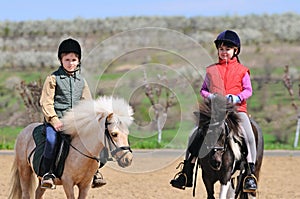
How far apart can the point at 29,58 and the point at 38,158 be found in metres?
38.8

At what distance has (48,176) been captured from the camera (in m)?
7.02

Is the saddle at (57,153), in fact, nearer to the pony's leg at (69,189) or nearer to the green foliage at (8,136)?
the pony's leg at (69,189)

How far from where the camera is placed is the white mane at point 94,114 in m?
6.57

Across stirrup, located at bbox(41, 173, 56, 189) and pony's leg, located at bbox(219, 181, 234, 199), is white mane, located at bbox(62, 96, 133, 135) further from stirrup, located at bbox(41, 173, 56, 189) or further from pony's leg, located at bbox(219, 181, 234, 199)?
pony's leg, located at bbox(219, 181, 234, 199)

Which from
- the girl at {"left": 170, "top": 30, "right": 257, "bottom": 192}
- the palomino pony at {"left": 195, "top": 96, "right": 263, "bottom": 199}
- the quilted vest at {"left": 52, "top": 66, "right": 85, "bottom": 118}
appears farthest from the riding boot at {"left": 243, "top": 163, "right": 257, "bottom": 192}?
the quilted vest at {"left": 52, "top": 66, "right": 85, "bottom": 118}

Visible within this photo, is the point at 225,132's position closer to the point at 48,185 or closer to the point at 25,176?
the point at 48,185

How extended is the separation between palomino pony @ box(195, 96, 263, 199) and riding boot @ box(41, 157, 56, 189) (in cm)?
179

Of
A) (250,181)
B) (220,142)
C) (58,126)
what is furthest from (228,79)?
(58,126)

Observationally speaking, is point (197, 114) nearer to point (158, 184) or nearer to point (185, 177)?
point (185, 177)

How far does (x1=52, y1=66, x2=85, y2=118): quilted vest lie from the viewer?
23.6 feet

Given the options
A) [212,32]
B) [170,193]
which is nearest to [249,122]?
[170,193]

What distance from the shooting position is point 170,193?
36.6ft

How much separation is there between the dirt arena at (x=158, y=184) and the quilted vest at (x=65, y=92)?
1.09 metres

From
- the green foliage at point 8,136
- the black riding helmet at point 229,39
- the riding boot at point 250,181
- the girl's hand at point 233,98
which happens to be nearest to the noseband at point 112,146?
the girl's hand at point 233,98
